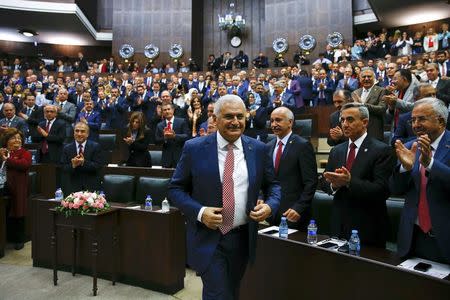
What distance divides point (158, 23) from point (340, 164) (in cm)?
1339

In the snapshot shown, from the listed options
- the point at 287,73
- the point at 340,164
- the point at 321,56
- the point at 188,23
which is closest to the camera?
the point at 340,164

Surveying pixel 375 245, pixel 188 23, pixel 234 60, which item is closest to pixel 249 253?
pixel 375 245

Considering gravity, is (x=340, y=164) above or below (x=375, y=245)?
above

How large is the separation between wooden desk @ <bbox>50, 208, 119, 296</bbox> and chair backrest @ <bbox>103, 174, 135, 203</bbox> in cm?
53

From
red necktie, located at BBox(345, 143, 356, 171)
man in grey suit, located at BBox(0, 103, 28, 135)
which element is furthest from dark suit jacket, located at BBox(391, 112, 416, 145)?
man in grey suit, located at BBox(0, 103, 28, 135)

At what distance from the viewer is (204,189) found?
5.37ft

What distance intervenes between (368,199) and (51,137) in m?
4.01

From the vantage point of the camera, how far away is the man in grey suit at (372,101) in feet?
10.9

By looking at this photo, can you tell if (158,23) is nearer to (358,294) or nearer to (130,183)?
(130,183)

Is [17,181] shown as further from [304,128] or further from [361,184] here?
[304,128]

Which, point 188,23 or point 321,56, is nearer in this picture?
point 321,56

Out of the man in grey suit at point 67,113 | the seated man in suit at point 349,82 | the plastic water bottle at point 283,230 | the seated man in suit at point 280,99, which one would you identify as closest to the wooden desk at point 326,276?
the plastic water bottle at point 283,230

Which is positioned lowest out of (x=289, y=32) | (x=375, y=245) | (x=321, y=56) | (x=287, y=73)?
(x=375, y=245)

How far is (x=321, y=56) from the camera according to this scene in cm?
974
